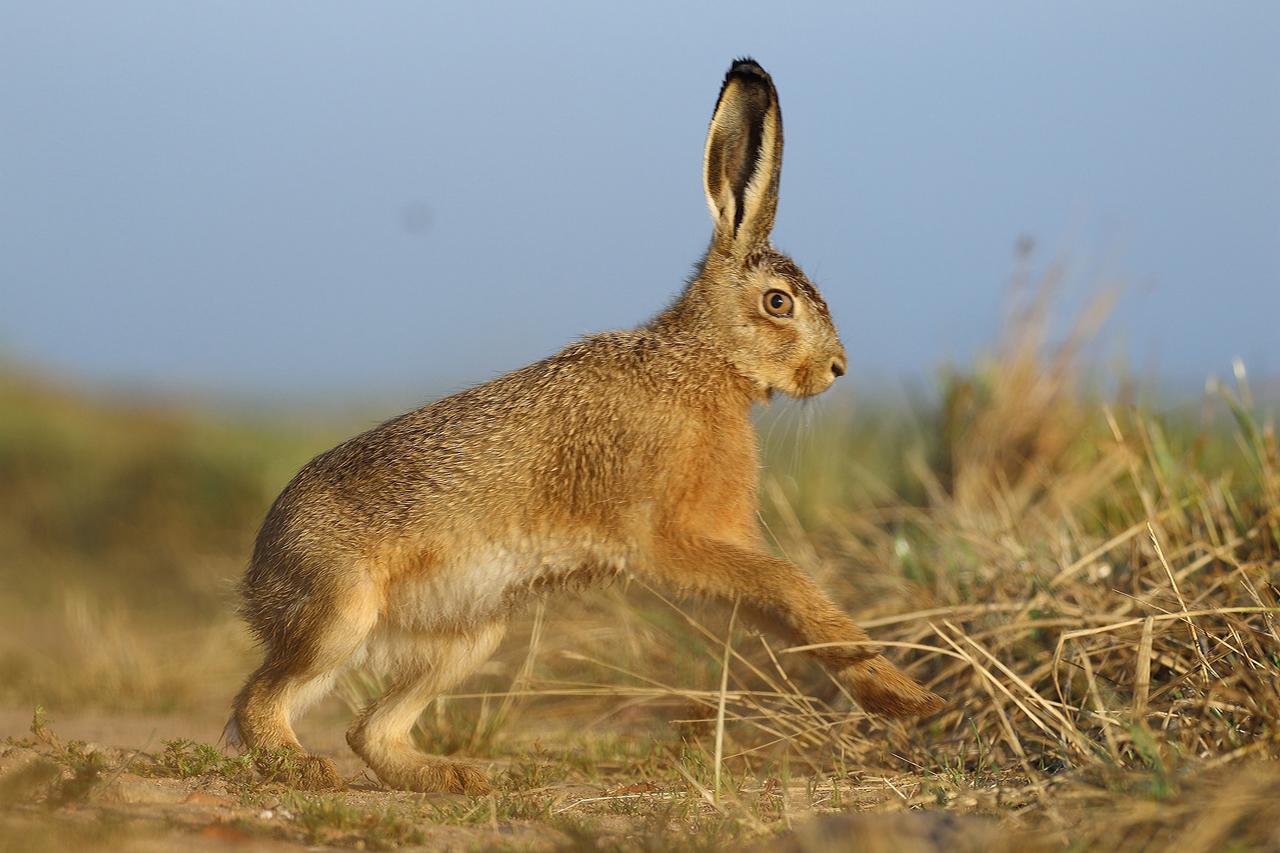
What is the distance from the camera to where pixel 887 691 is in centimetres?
456

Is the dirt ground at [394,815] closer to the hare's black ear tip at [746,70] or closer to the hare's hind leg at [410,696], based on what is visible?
the hare's hind leg at [410,696]

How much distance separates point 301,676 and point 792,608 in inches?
67.9

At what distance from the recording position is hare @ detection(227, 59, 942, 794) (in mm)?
4738

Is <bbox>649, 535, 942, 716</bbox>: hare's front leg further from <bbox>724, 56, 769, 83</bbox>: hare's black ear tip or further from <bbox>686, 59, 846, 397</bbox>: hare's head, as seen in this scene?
<bbox>724, 56, 769, 83</bbox>: hare's black ear tip

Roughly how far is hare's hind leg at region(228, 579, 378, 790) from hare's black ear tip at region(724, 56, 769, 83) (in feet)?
7.42

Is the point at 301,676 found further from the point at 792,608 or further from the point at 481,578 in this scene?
the point at 792,608

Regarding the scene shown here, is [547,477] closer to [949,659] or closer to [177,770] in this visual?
[177,770]

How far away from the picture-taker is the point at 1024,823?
135 inches

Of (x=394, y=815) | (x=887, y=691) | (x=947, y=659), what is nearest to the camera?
(x=394, y=815)

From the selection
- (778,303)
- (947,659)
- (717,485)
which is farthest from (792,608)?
(947,659)

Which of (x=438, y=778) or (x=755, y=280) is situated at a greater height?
(x=755, y=280)

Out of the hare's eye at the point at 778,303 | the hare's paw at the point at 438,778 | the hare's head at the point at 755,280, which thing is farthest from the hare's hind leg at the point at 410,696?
the hare's eye at the point at 778,303

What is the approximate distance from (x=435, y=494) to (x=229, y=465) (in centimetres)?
656

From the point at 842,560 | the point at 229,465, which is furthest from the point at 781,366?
the point at 229,465
